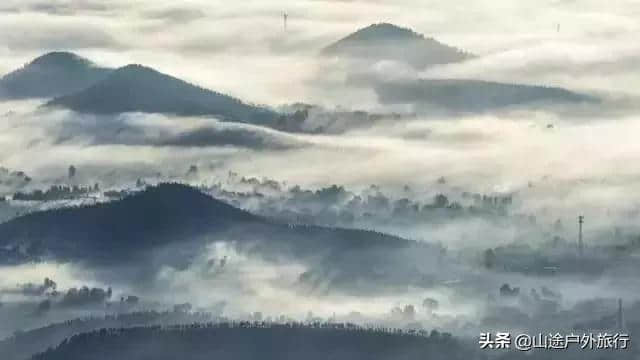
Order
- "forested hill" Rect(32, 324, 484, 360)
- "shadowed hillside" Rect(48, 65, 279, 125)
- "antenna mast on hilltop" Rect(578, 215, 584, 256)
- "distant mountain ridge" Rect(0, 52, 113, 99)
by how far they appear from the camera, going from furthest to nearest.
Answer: "distant mountain ridge" Rect(0, 52, 113, 99) < "shadowed hillside" Rect(48, 65, 279, 125) < "antenna mast on hilltop" Rect(578, 215, 584, 256) < "forested hill" Rect(32, 324, 484, 360)

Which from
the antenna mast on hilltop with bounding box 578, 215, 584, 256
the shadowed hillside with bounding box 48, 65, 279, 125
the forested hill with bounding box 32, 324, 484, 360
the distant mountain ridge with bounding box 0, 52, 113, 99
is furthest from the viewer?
the distant mountain ridge with bounding box 0, 52, 113, 99

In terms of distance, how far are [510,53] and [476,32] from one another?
156 mm

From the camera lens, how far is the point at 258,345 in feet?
8.35

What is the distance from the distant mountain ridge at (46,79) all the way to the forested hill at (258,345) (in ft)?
3.62

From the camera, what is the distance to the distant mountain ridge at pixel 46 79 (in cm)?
345

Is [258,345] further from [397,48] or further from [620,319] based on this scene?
[397,48]

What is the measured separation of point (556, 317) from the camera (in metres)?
2.59

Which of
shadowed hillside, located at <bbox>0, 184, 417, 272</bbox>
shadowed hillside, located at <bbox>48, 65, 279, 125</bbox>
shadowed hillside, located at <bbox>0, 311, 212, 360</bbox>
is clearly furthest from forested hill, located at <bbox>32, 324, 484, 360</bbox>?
shadowed hillside, located at <bbox>48, 65, 279, 125</bbox>

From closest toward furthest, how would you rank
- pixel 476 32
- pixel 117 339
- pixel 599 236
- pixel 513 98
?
1. pixel 117 339
2. pixel 599 236
3. pixel 513 98
4. pixel 476 32

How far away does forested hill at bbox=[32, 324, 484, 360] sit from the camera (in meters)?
2.53

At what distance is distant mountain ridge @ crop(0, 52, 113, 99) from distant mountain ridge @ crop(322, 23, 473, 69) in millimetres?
751

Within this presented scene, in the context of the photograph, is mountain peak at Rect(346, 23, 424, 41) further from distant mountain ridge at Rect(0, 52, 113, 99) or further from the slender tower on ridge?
the slender tower on ridge

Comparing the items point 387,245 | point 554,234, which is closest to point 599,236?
point 554,234

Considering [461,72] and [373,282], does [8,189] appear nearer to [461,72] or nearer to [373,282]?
[373,282]
